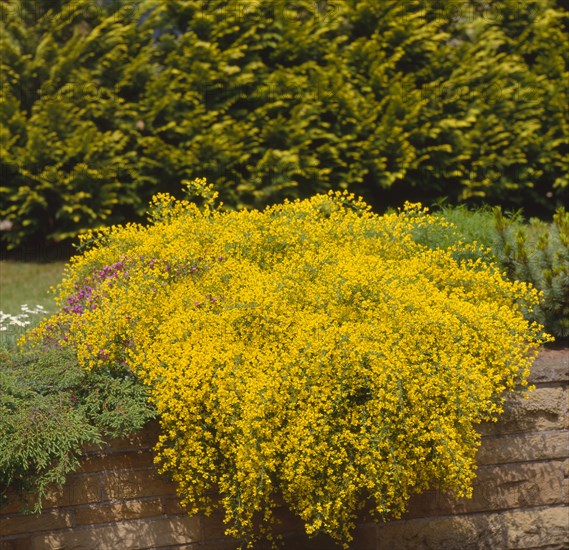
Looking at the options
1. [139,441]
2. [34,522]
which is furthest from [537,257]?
[34,522]

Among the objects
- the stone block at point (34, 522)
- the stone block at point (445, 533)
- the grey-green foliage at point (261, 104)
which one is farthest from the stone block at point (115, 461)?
the grey-green foliage at point (261, 104)

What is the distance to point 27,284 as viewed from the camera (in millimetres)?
8195

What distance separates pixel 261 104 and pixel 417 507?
192 inches

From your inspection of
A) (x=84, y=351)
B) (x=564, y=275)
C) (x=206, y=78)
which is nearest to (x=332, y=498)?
(x=84, y=351)

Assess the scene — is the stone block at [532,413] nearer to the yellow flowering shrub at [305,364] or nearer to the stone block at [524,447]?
the stone block at [524,447]

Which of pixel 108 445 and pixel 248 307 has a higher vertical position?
pixel 248 307

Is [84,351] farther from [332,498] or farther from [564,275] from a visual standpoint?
[564,275]

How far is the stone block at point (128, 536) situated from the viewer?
4.69 meters

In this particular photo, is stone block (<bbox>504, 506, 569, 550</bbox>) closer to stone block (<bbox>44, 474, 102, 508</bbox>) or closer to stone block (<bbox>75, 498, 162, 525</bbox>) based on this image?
stone block (<bbox>75, 498, 162, 525</bbox>)

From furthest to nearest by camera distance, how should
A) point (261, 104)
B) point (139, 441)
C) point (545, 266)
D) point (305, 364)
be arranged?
point (261, 104) → point (545, 266) → point (139, 441) → point (305, 364)

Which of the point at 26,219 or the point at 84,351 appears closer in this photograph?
the point at 84,351

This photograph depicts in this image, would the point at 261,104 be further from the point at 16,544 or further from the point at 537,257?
the point at 16,544

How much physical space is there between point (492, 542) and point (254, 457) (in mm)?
1730

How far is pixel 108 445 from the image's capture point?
4578 millimetres
